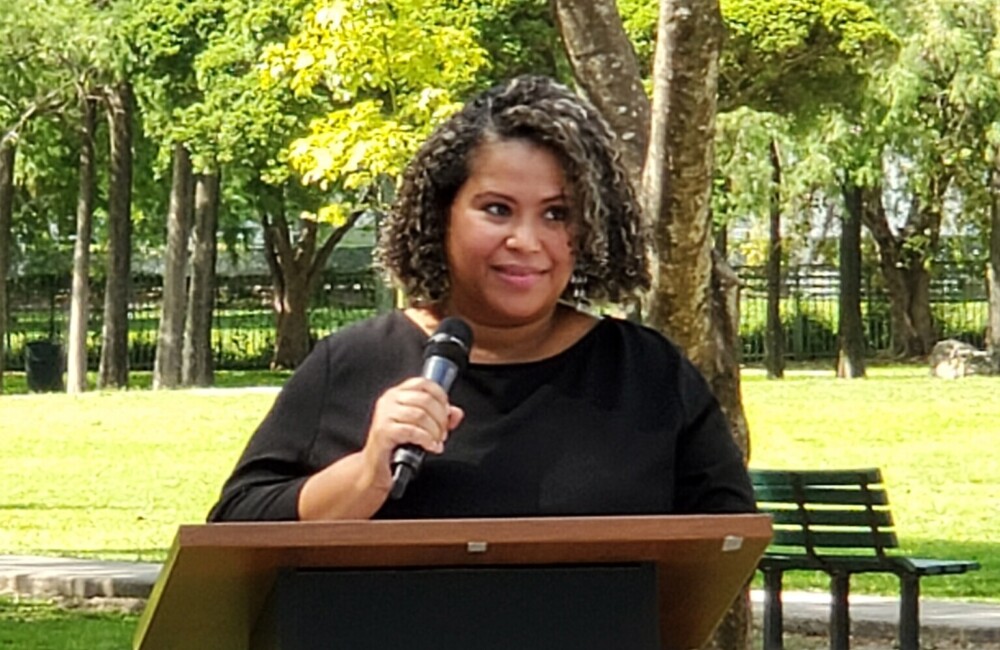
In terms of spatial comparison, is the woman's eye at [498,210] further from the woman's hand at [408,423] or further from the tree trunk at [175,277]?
the tree trunk at [175,277]

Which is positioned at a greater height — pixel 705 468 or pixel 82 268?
pixel 82 268

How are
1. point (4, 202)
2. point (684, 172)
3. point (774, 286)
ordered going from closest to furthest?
point (684, 172)
point (4, 202)
point (774, 286)

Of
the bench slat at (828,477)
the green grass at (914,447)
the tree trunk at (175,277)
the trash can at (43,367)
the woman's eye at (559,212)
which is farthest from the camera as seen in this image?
the trash can at (43,367)

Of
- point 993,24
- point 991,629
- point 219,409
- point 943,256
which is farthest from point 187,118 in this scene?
point 991,629

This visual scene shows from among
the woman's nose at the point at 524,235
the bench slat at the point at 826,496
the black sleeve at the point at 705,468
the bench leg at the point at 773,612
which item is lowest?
the bench leg at the point at 773,612

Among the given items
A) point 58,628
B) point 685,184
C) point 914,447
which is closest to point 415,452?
point 685,184

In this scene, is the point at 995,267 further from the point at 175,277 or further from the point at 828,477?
the point at 828,477

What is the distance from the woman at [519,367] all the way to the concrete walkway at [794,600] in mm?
7977

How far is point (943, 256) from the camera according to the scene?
168 ft

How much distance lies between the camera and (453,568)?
3.15 m

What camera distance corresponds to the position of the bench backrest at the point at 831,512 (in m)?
10.5

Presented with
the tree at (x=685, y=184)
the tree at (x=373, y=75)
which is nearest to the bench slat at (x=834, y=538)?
the tree at (x=685, y=184)

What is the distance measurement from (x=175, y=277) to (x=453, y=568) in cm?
3578

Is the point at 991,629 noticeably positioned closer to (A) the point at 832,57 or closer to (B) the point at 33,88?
(A) the point at 832,57
